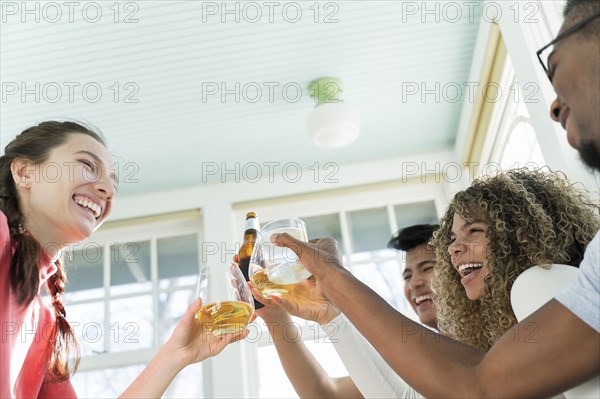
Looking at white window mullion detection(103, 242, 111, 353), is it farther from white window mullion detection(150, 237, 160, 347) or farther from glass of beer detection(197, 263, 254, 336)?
glass of beer detection(197, 263, 254, 336)

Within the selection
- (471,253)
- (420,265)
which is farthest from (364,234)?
(471,253)

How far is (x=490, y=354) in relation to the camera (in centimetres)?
92

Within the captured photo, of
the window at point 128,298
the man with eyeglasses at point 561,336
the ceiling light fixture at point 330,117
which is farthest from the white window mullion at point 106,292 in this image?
the man with eyeglasses at point 561,336

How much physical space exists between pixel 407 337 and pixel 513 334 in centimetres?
17

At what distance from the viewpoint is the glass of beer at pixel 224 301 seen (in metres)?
1.21

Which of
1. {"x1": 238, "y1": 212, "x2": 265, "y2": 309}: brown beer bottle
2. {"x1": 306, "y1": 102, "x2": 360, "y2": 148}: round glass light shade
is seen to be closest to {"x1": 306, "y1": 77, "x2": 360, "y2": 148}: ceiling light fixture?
{"x1": 306, "y1": 102, "x2": 360, "y2": 148}: round glass light shade

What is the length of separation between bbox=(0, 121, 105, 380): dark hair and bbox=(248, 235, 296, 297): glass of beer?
16.9 inches

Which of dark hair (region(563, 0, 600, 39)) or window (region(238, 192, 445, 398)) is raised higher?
window (region(238, 192, 445, 398))

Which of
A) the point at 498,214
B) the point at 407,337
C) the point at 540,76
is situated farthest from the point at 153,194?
the point at 407,337

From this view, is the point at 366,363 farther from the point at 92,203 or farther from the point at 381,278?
the point at 381,278

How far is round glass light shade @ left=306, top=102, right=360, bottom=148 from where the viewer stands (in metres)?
2.82

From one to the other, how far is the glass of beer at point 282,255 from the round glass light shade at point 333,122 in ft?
4.94

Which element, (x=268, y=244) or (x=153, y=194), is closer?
(x=268, y=244)

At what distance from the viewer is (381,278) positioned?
11.1 feet
